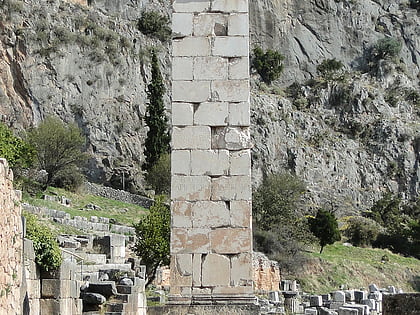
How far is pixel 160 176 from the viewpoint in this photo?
175 feet

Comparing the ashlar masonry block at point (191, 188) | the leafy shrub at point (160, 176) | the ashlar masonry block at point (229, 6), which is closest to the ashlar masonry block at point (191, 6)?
the ashlar masonry block at point (229, 6)

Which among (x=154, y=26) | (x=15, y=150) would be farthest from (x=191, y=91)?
(x=154, y=26)

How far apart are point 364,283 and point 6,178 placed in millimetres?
36560

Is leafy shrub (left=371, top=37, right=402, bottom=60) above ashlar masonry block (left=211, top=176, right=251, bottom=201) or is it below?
above

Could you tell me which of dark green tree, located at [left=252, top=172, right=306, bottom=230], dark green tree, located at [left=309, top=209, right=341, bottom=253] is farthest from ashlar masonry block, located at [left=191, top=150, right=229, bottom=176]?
dark green tree, located at [left=309, top=209, right=341, bottom=253]

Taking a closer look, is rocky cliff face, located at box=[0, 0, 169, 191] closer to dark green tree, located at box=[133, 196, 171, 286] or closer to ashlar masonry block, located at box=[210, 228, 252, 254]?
dark green tree, located at box=[133, 196, 171, 286]

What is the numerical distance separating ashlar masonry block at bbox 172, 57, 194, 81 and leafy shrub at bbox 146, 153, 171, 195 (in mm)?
41123

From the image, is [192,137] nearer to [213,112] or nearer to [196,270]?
[213,112]

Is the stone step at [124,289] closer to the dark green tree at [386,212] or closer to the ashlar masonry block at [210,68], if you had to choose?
the ashlar masonry block at [210,68]

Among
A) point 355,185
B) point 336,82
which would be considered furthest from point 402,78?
point 355,185

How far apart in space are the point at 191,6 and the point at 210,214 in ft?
9.55

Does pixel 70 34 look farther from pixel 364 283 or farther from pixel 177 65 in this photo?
pixel 177 65

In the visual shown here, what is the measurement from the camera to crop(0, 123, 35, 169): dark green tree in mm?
41094

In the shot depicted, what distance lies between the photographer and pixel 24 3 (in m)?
63.3
